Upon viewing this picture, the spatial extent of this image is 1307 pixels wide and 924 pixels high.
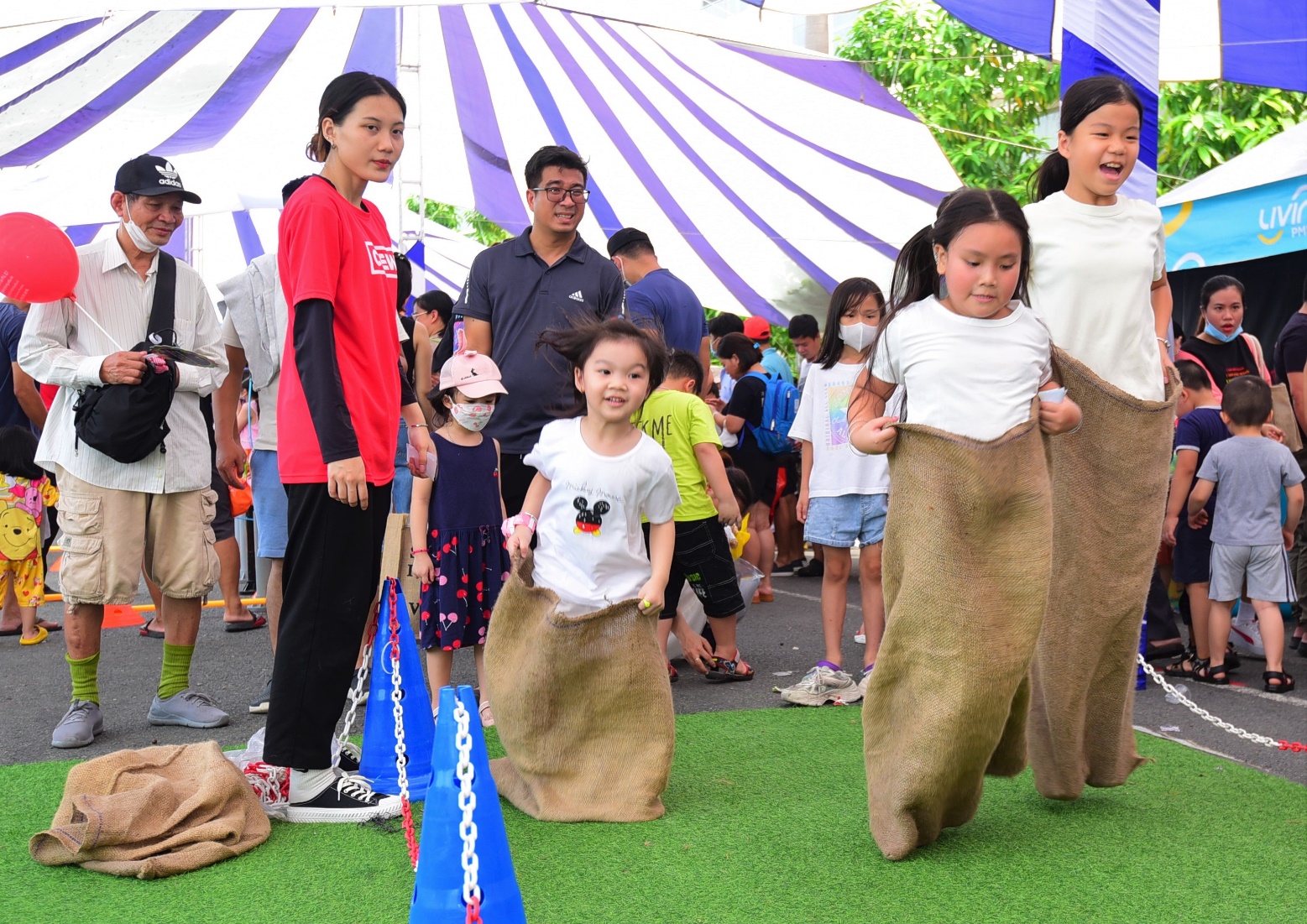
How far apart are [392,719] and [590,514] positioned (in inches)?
35.0

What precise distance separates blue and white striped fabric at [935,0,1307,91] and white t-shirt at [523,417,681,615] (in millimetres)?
5008

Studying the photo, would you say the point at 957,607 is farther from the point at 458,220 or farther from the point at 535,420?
the point at 458,220

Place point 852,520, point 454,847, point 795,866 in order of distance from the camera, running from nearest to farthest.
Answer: point 454,847
point 795,866
point 852,520

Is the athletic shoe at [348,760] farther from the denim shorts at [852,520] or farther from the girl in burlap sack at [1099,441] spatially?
the denim shorts at [852,520]

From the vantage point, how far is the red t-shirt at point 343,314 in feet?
11.0

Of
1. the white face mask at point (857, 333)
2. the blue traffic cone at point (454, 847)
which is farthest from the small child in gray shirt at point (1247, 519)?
the blue traffic cone at point (454, 847)

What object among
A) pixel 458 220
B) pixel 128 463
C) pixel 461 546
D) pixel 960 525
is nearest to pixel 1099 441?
pixel 960 525

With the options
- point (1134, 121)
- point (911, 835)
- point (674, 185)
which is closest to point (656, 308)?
point (1134, 121)

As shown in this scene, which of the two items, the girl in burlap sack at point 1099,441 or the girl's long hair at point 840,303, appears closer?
the girl in burlap sack at point 1099,441

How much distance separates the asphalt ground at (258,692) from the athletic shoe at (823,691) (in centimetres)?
7

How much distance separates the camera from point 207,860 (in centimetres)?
317

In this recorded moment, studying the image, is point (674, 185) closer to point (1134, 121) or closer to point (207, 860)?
point (1134, 121)

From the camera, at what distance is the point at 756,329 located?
9.72 metres

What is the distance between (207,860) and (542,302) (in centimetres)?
224
